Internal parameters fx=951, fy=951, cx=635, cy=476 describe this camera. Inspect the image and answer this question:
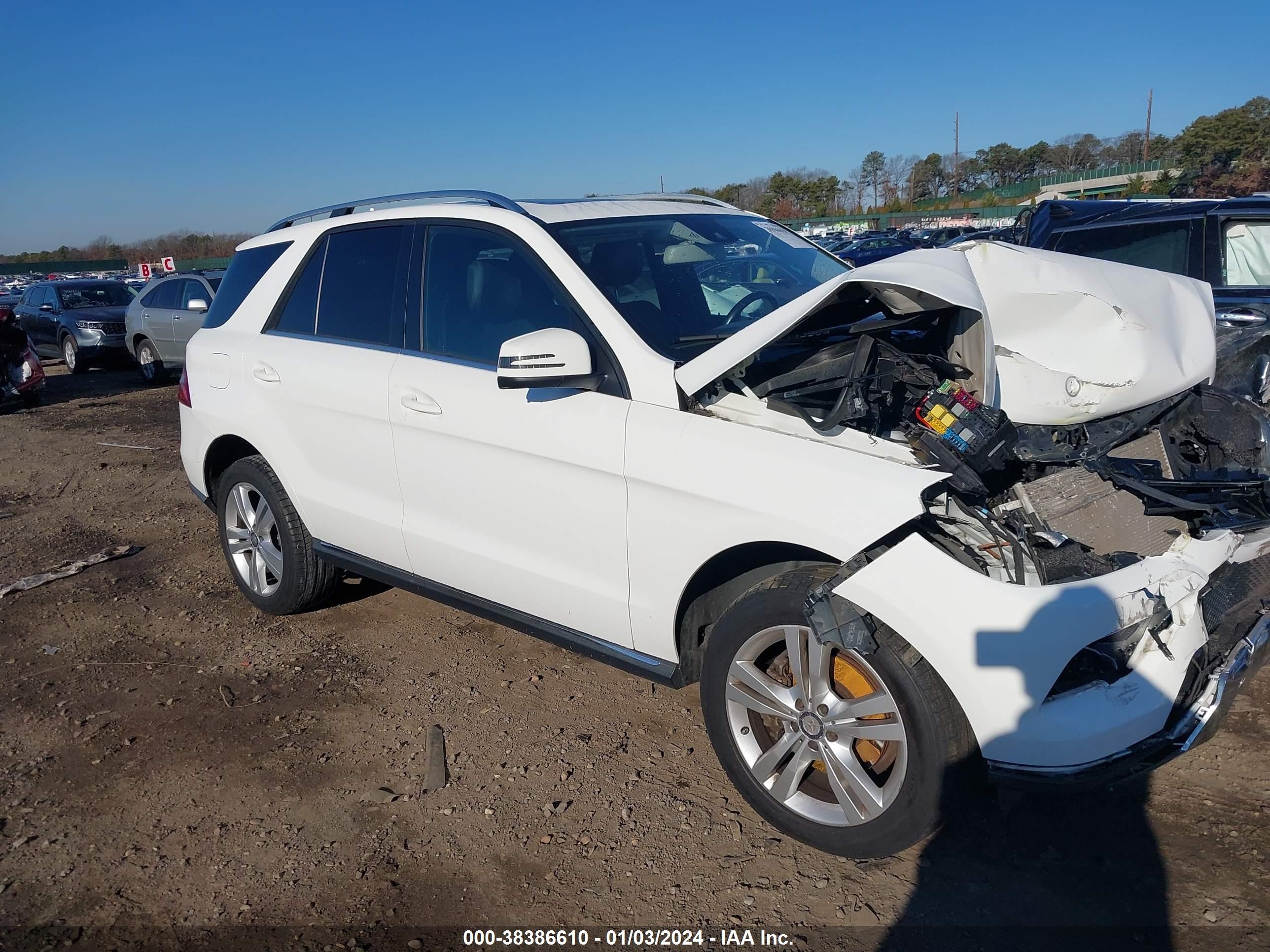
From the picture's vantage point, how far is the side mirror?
3084 millimetres

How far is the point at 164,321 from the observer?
1416cm

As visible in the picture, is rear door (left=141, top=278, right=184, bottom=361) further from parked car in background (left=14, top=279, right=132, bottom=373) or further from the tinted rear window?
the tinted rear window

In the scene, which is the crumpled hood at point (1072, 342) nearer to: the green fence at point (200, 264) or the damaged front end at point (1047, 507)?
the damaged front end at point (1047, 507)

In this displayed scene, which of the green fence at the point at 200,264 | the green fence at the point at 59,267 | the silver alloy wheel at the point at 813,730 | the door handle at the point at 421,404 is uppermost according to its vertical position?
the green fence at the point at 59,267

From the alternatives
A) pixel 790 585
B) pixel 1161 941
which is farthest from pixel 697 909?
pixel 1161 941

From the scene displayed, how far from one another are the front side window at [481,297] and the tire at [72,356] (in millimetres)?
14903

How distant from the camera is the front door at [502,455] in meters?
3.31

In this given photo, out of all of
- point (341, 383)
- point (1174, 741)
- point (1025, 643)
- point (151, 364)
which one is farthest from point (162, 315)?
point (1174, 741)

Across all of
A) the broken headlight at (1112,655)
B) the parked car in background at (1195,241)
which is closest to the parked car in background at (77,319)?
the parked car in background at (1195,241)

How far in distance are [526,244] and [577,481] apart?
99 cm

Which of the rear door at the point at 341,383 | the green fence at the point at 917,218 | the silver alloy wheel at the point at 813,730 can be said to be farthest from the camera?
the green fence at the point at 917,218

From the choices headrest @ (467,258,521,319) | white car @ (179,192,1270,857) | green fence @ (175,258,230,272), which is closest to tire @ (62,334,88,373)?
white car @ (179,192,1270,857)

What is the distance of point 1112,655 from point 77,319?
1760cm

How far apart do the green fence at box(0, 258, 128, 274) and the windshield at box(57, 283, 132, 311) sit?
54564mm
